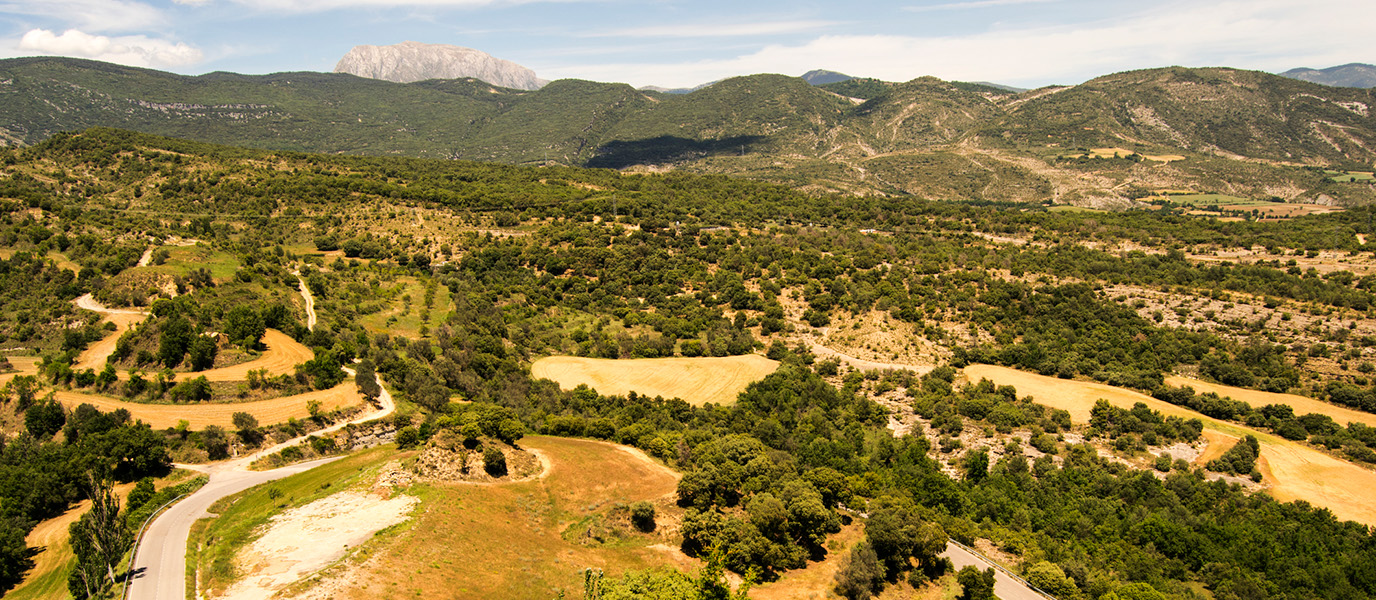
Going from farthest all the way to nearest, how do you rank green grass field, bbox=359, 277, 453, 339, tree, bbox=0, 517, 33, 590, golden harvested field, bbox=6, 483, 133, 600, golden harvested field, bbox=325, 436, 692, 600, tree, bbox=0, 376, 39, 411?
1. green grass field, bbox=359, 277, 453, 339
2. tree, bbox=0, 376, 39, 411
3. tree, bbox=0, 517, 33, 590
4. golden harvested field, bbox=6, 483, 133, 600
5. golden harvested field, bbox=325, 436, 692, 600

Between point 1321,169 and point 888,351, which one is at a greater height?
point 1321,169

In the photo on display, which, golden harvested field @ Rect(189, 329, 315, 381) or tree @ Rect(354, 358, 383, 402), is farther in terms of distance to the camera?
tree @ Rect(354, 358, 383, 402)

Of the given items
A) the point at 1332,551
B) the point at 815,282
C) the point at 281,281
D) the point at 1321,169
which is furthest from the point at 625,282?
the point at 1321,169

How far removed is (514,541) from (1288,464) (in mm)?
62300

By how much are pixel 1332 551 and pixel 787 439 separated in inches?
1431

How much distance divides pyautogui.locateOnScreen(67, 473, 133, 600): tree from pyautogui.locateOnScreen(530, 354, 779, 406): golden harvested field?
43.4 metres

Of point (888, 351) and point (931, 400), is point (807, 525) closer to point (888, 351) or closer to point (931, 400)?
point (931, 400)

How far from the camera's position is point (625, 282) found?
107938mm

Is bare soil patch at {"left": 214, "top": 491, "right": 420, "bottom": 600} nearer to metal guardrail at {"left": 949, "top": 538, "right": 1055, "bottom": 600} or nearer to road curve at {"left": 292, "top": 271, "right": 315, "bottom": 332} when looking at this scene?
metal guardrail at {"left": 949, "top": 538, "right": 1055, "bottom": 600}

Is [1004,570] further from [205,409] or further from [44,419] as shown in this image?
[44,419]

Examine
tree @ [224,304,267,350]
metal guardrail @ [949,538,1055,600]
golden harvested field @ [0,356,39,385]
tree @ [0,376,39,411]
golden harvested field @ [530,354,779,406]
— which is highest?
tree @ [224,304,267,350]

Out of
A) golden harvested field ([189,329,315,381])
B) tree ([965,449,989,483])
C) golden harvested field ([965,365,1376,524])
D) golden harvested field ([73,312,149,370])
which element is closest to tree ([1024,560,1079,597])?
tree ([965,449,989,483])

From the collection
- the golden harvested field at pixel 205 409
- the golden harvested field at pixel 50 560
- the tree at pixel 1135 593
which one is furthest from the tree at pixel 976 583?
the golden harvested field at pixel 205 409

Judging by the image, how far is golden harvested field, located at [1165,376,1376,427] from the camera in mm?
63219
